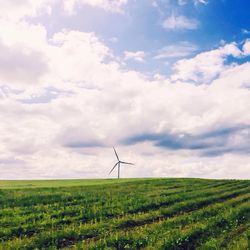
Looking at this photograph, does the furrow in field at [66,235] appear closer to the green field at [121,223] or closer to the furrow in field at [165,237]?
the green field at [121,223]

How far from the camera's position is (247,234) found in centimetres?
2272

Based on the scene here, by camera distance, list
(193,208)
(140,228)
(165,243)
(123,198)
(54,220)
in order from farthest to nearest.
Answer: (123,198), (193,208), (54,220), (140,228), (165,243)

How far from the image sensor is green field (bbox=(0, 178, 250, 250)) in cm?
2106

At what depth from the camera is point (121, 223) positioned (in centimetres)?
2711

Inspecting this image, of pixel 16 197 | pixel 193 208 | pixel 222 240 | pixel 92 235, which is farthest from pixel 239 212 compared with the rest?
pixel 16 197

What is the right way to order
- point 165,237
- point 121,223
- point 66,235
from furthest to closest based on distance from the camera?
point 121,223
point 66,235
point 165,237

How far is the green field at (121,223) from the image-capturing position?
21062mm

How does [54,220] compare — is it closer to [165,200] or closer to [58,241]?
[58,241]

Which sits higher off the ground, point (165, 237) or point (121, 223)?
point (121, 223)

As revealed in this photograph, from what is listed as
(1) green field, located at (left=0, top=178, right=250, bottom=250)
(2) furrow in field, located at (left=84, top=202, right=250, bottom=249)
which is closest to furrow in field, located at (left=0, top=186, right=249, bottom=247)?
(1) green field, located at (left=0, top=178, right=250, bottom=250)

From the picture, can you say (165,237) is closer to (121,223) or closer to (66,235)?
(66,235)

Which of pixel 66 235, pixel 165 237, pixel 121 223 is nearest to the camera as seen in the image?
pixel 165 237

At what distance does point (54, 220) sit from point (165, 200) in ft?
42.6

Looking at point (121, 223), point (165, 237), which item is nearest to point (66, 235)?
point (121, 223)
